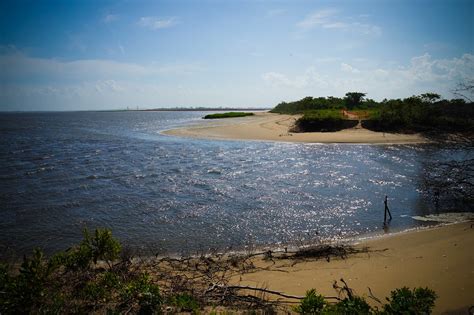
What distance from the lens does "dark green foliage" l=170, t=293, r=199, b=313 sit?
5363 millimetres

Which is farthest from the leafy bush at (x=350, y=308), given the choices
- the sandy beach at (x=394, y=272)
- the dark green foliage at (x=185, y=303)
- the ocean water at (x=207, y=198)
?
the ocean water at (x=207, y=198)

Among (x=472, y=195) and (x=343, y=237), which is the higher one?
(x=472, y=195)

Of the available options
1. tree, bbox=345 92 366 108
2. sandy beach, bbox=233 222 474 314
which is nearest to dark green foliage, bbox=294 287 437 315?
sandy beach, bbox=233 222 474 314

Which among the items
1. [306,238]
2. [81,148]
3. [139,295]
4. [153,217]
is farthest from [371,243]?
[81,148]

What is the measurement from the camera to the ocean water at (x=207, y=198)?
1080cm

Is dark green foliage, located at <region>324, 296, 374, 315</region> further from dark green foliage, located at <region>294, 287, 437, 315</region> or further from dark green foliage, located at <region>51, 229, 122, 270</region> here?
dark green foliage, located at <region>51, 229, 122, 270</region>

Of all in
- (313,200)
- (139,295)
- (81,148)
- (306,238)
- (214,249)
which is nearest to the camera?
(139,295)

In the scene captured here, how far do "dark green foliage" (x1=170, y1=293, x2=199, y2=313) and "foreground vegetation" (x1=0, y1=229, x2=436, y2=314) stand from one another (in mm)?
17

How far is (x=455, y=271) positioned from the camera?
7.43 m

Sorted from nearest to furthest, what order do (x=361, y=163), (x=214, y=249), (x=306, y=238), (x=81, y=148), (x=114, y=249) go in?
(x=114, y=249), (x=214, y=249), (x=306, y=238), (x=361, y=163), (x=81, y=148)

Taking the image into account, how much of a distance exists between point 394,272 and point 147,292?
631 cm

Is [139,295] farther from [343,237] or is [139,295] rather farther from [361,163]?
[361,163]

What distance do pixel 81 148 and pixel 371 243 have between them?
33.0m

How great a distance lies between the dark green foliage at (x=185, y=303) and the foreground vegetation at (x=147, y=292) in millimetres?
17
